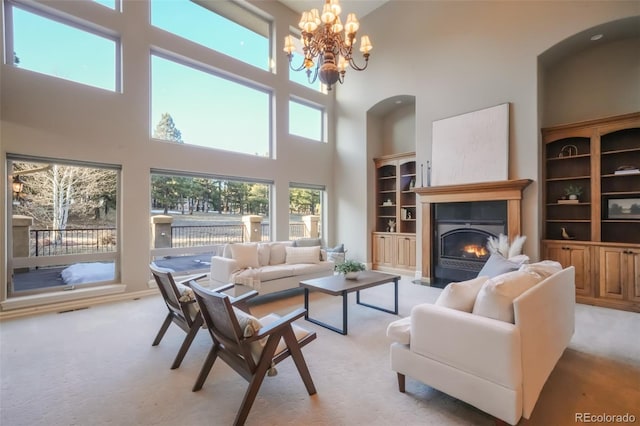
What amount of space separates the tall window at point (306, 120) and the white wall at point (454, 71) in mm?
521

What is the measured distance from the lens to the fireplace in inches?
200

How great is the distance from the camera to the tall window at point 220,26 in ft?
17.4

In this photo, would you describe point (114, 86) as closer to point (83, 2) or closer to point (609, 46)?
point (83, 2)

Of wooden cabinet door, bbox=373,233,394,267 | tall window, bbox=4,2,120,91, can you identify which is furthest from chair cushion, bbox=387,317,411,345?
tall window, bbox=4,2,120,91

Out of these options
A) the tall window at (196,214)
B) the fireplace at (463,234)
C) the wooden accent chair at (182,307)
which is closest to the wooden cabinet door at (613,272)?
the fireplace at (463,234)

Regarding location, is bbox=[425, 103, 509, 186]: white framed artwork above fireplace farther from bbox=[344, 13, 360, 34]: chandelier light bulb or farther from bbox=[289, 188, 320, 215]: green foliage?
bbox=[289, 188, 320, 215]: green foliage

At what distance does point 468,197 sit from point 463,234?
28.0 inches

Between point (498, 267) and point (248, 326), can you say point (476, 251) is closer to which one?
point (498, 267)

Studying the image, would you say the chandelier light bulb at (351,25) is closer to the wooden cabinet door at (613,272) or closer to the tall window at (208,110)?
the tall window at (208,110)

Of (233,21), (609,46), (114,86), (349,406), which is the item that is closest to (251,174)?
(114,86)

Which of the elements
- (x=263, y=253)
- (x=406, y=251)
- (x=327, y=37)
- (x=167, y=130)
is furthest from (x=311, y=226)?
(x=327, y=37)

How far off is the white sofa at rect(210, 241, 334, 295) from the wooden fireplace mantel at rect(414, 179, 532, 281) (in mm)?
1967

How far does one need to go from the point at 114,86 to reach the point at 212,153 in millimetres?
1774

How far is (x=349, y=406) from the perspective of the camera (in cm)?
202
